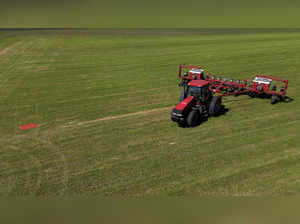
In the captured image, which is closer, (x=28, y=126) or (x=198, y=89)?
(x=198, y=89)

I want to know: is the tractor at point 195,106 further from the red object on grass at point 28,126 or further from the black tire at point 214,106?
the red object on grass at point 28,126

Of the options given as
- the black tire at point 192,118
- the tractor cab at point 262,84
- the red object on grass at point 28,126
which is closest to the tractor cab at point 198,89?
the black tire at point 192,118

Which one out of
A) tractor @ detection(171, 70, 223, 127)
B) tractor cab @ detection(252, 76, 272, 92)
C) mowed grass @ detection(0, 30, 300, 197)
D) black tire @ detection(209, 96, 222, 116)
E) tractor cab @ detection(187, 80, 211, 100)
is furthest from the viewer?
tractor cab @ detection(252, 76, 272, 92)

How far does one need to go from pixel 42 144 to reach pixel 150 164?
6189 millimetres

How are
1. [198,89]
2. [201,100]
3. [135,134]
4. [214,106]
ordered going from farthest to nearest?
[214,106]
[201,100]
[198,89]
[135,134]

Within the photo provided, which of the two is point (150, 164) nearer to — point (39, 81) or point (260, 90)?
point (260, 90)

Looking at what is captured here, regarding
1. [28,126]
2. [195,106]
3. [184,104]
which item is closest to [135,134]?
[184,104]

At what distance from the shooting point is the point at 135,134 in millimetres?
16562

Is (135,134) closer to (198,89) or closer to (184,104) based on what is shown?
(184,104)

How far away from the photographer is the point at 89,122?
18203 mm

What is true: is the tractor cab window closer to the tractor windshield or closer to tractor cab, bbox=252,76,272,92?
the tractor windshield

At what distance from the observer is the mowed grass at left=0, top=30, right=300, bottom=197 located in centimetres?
1236

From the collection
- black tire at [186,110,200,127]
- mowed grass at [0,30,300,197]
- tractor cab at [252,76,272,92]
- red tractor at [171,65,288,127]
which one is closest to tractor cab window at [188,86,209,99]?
red tractor at [171,65,288,127]
